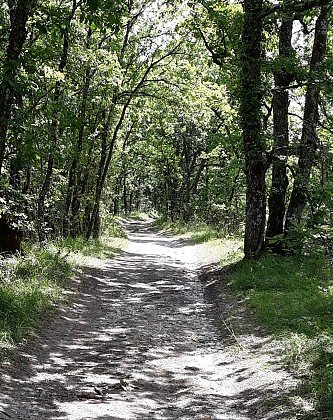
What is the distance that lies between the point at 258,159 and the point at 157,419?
895 cm

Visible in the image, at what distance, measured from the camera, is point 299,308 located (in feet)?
27.5

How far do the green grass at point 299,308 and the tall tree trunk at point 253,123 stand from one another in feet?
3.00

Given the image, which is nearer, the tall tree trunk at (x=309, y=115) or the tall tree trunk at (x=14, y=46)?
the tall tree trunk at (x=14, y=46)

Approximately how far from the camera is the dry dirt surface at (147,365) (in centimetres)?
525

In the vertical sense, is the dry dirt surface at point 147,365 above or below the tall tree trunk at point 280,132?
below

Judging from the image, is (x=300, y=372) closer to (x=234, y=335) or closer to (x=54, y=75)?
(x=234, y=335)

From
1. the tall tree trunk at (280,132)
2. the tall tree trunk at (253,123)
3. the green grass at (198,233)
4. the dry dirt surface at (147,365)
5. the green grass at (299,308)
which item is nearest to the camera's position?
the dry dirt surface at (147,365)

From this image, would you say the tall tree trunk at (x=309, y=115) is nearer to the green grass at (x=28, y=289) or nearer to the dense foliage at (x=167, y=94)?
the dense foliage at (x=167, y=94)

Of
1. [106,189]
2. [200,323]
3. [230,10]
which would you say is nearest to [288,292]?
[200,323]

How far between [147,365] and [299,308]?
3.11 meters

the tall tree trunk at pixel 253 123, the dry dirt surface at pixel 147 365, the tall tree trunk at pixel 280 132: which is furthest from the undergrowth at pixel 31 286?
the tall tree trunk at pixel 280 132

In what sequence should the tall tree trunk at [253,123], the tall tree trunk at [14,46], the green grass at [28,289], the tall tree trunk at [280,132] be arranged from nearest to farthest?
the green grass at [28,289] → the tall tree trunk at [14,46] → the tall tree trunk at [253,123] → the tall tree trunk at [280,132]

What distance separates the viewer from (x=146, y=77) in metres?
21.0

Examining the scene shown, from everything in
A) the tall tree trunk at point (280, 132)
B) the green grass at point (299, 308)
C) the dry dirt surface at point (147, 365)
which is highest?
the tall tree trunk at point (280, 132)
